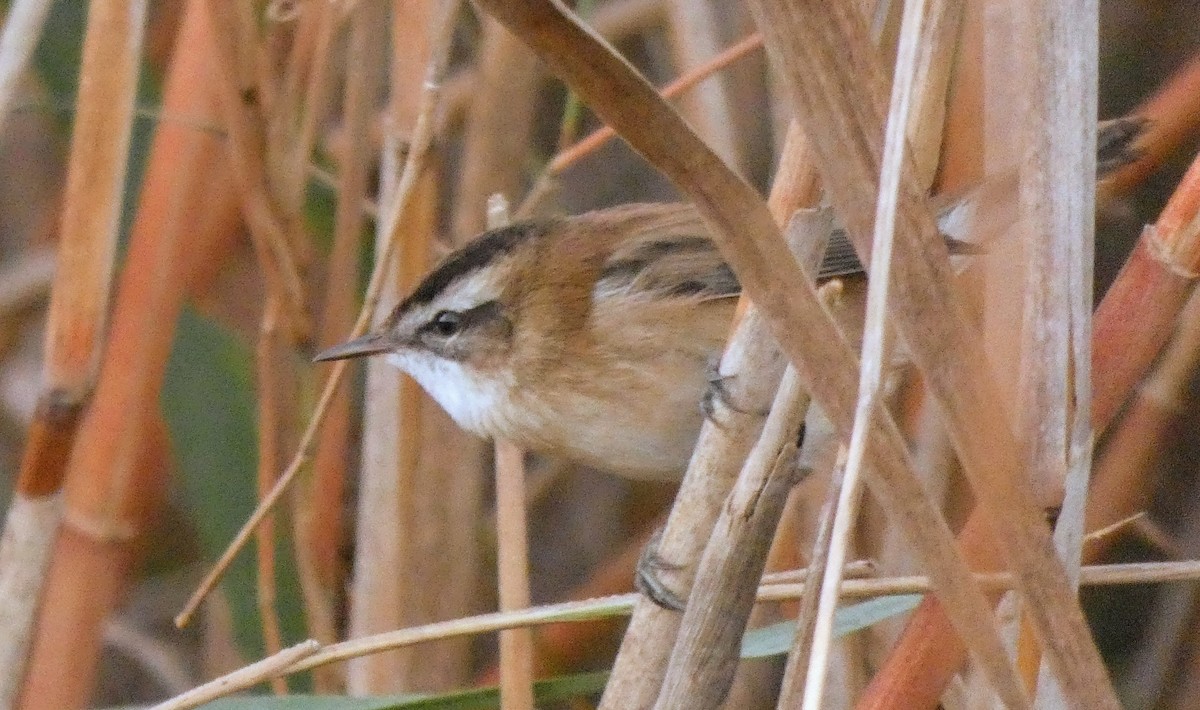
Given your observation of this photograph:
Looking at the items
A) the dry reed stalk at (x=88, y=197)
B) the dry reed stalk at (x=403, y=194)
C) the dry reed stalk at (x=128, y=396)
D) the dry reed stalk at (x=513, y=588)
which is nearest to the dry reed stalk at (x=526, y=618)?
the dry reed stalk at (x=513, y=588)

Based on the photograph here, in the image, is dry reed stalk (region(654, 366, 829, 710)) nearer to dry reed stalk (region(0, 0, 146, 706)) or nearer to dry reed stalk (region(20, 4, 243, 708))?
dry reed stalk (region(0, 0, 146, 706))

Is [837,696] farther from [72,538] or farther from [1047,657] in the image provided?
[72,538]

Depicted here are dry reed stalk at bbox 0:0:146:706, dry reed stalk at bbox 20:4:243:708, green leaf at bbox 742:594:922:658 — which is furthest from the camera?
dry reed stalk at bbox 20:4:243:708

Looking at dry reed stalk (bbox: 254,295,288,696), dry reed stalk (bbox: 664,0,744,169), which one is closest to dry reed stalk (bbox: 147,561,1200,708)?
dry reed stalk (bbox: 254,295,288,696)

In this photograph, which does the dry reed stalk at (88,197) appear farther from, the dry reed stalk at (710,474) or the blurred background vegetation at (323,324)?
the dry reed stalk at (710,474)

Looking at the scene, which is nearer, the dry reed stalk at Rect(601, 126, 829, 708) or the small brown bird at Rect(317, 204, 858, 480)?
the dry reed stalk at Rect(601, 126, 829, 708)

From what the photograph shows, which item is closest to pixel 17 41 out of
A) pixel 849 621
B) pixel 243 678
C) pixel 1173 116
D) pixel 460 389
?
pixel 460 389

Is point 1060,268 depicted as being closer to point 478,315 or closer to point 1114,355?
point 1114,355

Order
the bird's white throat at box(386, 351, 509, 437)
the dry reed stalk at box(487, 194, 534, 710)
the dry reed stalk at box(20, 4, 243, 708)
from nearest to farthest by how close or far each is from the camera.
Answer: the dry reed stalk at box(487, 194, 534, 710), the bird's white throat at box(386, 351, 509, 437), the dry reed stalk at box(20, 4, 243, 708)

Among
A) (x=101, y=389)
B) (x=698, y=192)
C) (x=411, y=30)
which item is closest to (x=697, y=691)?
(x=698, y=192)
